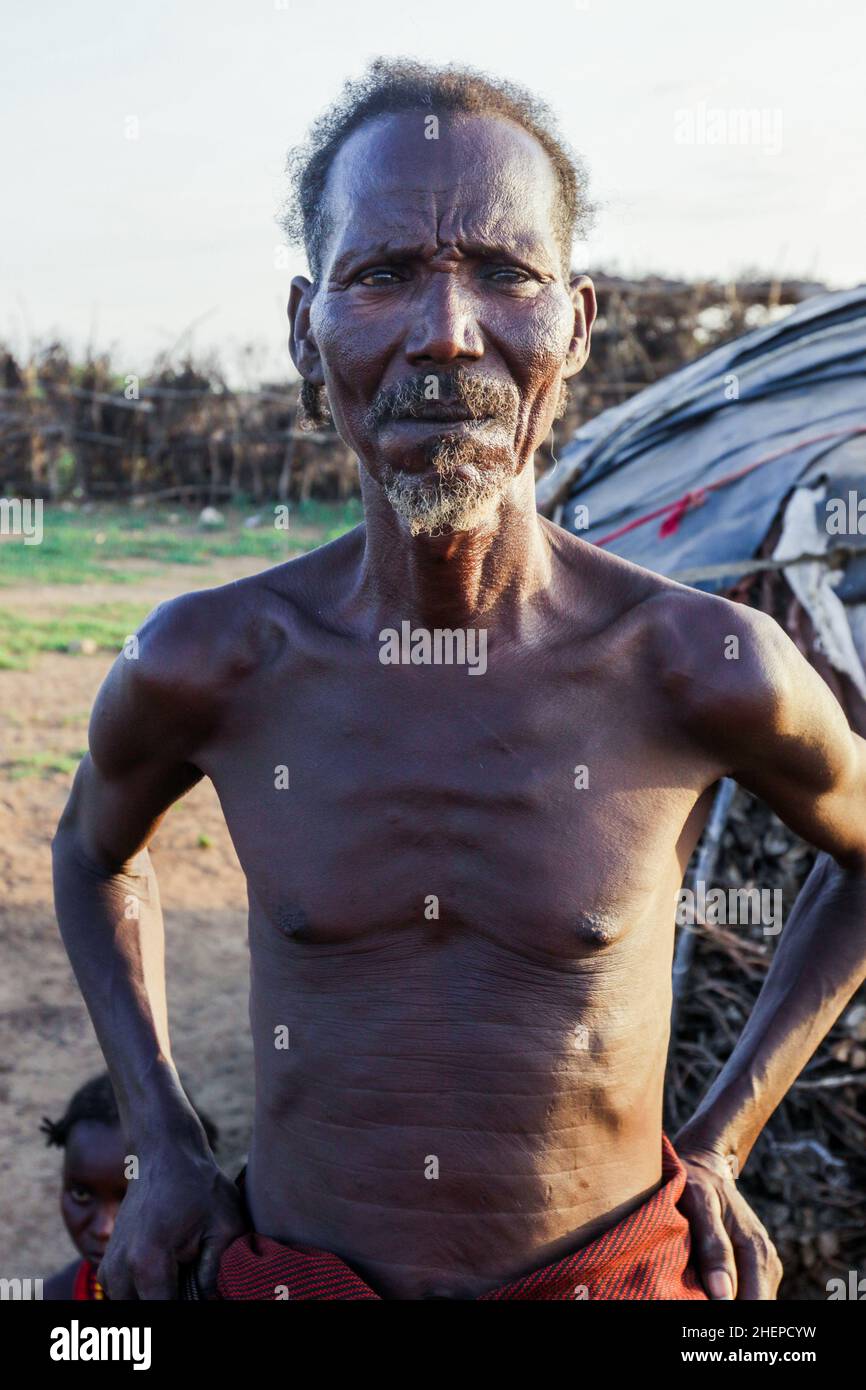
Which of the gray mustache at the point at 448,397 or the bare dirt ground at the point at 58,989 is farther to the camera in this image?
the bare dirt ground at the point at 58,989

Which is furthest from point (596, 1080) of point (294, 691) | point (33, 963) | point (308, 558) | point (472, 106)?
point (33, 963)

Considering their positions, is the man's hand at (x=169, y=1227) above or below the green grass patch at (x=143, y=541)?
below

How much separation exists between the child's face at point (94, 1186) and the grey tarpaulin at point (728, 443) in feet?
7.44

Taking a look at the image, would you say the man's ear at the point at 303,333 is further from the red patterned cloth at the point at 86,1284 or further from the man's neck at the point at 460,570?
the red patterned cloth at the point at 86,1284

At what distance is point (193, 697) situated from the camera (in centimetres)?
210

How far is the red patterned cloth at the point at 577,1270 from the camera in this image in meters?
1.91

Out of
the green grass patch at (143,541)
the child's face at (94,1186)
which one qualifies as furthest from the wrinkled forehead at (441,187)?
the green grass patch at (143,541)

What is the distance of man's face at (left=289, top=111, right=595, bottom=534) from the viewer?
1.91 m

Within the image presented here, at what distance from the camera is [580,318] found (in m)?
2.20

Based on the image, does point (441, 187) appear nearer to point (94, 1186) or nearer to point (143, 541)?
point (94, 1186)

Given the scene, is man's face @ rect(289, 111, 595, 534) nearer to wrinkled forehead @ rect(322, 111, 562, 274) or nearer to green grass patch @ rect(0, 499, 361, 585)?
wrinkled forehead @ rect(322, 111, 562, 274)

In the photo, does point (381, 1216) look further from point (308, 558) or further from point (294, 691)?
point (308, 558)

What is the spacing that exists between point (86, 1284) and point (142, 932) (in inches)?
60.0

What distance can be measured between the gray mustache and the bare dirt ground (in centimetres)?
313
